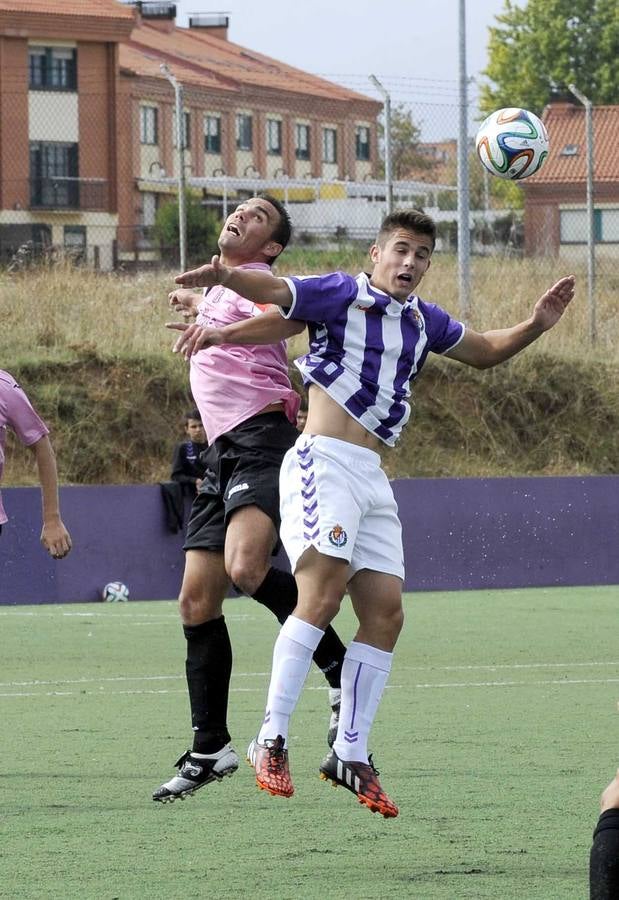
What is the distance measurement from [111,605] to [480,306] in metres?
6.98

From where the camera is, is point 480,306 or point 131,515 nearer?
point 131,515

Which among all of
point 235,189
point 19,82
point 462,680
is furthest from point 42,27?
point 462,680

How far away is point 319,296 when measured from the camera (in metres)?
5.94

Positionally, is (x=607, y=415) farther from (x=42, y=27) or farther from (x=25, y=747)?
(x=42, y=27)

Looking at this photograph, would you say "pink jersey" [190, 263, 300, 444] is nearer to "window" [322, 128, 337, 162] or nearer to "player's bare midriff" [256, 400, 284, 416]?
"player's bare midriff" [256, 400, 284, 416]

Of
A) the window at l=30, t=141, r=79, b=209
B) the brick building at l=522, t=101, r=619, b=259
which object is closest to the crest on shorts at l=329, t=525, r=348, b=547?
the brick building at l=522, t=101, r=619, b=259

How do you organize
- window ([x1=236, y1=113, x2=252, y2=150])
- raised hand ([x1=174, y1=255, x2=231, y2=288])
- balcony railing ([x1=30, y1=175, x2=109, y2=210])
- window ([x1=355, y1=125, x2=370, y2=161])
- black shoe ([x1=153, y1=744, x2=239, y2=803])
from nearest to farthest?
raised hand ([x1=174, y1=255, x2=231, y2=288]), black shoe ([x1=153, y1=744, x2=239, y2=803]), window ([x1=355, y1=125, x2=370, y2=161]), balcony railing ([x1=30, y1=175, x2=109, y2=210]), window ([x1=236, y1=113, x2=252, y2=150])

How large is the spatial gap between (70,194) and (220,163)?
6.85m

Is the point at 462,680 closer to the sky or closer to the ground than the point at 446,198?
closer to the ground

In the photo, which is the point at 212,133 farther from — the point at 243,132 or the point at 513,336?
the point at 513,336

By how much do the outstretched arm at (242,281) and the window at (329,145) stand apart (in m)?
34.4

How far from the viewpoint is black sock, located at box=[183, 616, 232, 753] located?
6.53 meters

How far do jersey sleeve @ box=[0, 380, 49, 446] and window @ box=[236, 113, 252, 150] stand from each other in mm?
40793

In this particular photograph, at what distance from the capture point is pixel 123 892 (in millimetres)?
4965
